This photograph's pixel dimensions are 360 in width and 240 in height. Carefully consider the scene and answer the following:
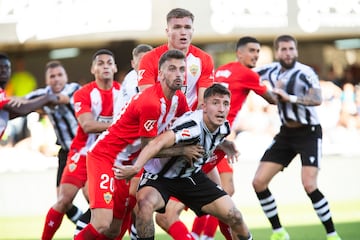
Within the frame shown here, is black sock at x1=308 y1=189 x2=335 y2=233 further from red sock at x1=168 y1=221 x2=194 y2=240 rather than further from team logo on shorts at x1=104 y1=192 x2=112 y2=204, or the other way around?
team logo on shorts at x1=104 y1=192 x2=112 y2=204

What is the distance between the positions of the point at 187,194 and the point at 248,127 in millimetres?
9040

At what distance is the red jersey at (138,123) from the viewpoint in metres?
9.00

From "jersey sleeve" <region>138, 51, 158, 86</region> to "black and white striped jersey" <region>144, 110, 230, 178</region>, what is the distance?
27.5 inches

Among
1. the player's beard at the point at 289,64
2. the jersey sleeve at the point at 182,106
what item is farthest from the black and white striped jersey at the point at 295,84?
the jersey sleeve at the point at 182,106

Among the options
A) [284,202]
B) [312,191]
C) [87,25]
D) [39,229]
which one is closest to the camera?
[312,191]

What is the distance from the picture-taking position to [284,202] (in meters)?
17.6

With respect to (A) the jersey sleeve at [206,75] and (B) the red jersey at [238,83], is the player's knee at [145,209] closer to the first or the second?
(A) the jersey sleeve at [206,75]

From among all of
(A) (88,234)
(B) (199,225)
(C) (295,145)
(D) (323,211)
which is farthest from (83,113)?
(D) (323,211)

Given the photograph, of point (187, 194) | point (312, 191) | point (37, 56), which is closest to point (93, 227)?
point (187, 194)

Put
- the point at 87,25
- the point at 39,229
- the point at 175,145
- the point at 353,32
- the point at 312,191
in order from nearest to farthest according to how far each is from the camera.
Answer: the point at 175,145, the point at 312,191, the point at 39,229, the point at 87,25, the point at 353,32

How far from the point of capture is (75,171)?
11.5 meters

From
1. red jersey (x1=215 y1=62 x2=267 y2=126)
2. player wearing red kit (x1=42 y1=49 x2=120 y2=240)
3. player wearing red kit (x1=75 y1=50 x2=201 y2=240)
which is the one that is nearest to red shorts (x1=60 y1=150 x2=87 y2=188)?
player wearing red kit (x1=42 y1=49 x2=120 y2=240)

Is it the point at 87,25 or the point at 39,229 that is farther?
the point at 87,25

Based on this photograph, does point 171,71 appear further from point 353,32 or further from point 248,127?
point 353,32
